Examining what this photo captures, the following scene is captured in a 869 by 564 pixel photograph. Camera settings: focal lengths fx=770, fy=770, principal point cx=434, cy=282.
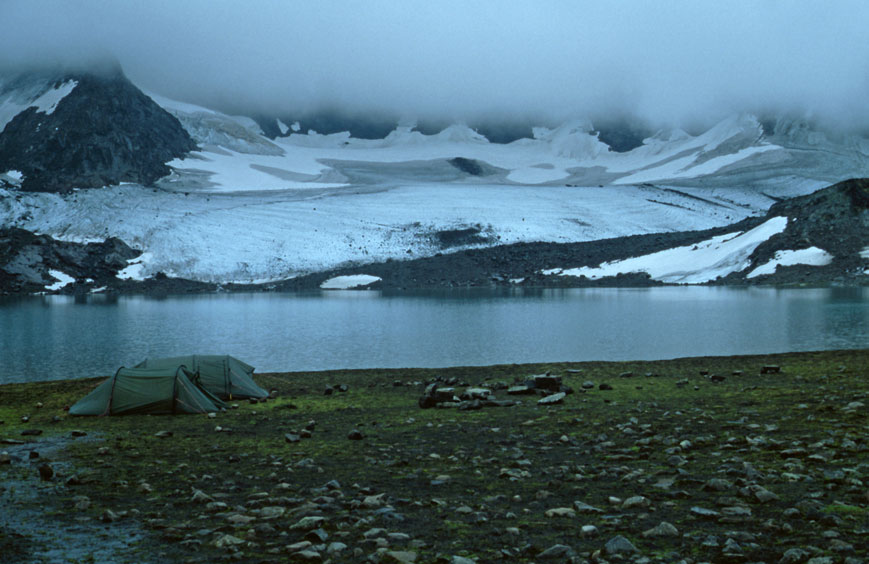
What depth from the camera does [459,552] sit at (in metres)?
7.54

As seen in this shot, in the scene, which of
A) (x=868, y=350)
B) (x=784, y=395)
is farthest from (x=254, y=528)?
(x=868, y=350)

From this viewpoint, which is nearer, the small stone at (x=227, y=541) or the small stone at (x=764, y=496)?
the small stone at (x=227, y=541)

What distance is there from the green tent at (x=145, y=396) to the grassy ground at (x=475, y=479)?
58cm

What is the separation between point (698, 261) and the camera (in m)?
98.3

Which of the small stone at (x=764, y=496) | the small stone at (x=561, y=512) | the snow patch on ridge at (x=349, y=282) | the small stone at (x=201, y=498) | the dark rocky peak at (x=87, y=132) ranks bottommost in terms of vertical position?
the small stone at (x=201, y=498)

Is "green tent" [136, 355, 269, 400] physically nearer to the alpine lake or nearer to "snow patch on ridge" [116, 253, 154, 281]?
the alpine lake

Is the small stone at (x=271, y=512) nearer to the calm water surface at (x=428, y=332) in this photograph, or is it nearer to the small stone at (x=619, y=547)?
the small stone at (x=619, y=547)

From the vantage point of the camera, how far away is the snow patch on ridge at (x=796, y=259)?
86.8 metres

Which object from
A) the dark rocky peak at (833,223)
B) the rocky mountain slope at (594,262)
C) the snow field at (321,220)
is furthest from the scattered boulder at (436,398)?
the snow field at (321,220)

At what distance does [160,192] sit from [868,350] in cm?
12677

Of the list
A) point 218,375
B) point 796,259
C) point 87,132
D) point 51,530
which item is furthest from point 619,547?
point 87,132

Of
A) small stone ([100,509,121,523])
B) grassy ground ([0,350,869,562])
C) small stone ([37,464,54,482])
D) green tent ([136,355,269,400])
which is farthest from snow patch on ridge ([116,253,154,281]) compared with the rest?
small stone ([100,509,121,523])

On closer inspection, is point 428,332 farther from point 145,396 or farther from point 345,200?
point 345,200

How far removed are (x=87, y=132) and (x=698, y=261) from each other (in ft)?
425
